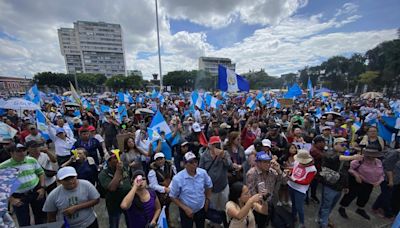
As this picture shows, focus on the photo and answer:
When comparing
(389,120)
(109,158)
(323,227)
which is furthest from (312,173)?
(389,120)

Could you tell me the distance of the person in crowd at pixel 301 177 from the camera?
299 cm

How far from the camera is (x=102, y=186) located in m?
2.73

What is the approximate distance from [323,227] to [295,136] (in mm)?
2007

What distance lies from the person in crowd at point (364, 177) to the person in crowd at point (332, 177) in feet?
0.86

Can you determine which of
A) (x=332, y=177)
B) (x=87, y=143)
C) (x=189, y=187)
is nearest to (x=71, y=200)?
(x=189, y=187)

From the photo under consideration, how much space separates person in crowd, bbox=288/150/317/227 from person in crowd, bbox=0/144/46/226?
4.14 m

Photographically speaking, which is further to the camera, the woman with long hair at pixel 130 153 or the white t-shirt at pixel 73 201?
the woman with long hair at pixel 130 153

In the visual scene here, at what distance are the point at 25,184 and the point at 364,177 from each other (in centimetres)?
583

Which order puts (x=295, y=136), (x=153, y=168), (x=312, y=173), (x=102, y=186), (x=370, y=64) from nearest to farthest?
(x=102, y=186) → (x=312, y=173) → (x=153, y=168) → (x=295, y=136) → (x=370, y=64)

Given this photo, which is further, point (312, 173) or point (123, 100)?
point (123, 100)

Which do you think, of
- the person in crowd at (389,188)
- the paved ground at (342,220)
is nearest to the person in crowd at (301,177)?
the paved ground at (342,220)

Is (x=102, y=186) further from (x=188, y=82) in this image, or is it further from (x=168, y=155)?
(x=188, y=82)

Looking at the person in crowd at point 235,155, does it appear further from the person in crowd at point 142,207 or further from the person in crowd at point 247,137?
the person in crowd at point 142,207

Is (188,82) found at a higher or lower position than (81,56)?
lower
